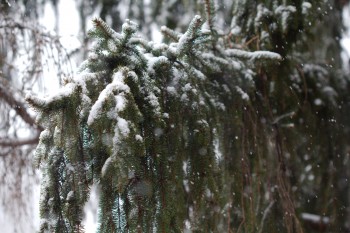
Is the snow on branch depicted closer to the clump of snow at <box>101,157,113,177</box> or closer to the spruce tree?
the spruce tree

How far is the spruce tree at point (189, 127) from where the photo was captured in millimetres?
1670

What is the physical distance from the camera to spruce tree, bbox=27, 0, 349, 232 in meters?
1.67

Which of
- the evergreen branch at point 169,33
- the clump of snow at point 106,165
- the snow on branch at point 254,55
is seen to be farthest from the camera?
the snow on branch at point 254,55

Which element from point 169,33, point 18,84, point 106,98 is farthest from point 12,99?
point 106,98

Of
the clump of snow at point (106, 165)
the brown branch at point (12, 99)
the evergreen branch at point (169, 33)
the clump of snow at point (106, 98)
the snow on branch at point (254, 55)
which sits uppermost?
the brown branch at point (12, 99)

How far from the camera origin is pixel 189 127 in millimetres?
2031

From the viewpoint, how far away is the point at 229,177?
7.80 ft

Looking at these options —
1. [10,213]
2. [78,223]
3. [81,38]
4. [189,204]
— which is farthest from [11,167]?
[78,223]

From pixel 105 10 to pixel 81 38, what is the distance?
818mm

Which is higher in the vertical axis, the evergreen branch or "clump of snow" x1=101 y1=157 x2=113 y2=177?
the evergreen branch

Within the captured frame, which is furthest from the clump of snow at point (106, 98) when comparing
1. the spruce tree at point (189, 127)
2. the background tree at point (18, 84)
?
the background tree at point (18, 84)

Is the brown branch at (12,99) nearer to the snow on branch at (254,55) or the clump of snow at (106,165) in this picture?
the snow on branch at (254,55)

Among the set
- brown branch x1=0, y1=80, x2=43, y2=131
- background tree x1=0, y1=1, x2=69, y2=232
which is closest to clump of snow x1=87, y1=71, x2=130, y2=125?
background tree x1=0, y1=1, x2=69, y2=232

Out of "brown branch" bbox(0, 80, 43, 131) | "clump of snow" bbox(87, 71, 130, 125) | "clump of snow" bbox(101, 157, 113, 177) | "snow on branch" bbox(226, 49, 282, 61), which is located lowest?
"clump of snow" bbox(101, 157, 113, 177)
